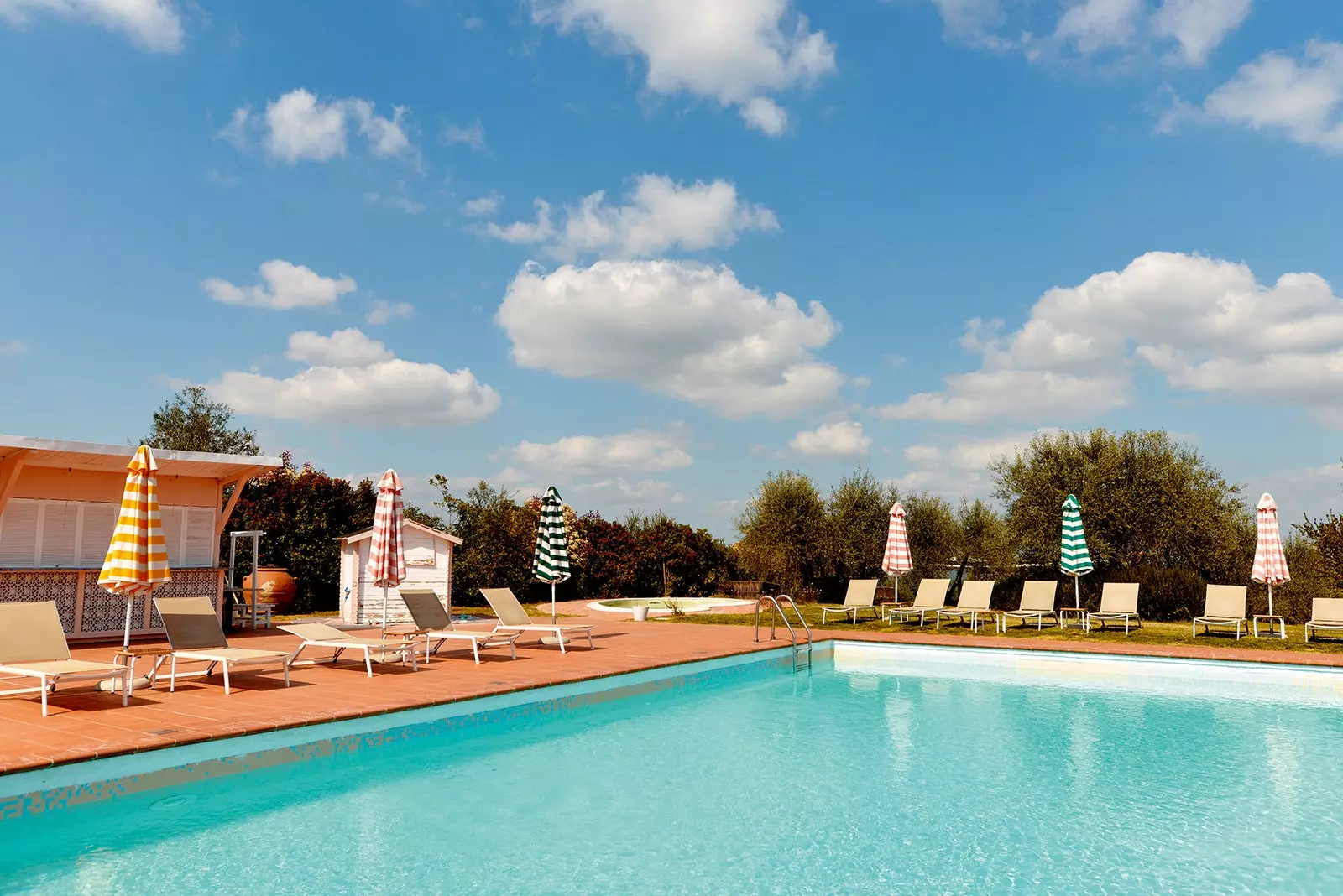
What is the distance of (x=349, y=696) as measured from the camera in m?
8.41

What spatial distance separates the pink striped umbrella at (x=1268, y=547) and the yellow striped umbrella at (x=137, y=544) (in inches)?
654

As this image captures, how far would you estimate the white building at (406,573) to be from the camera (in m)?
17.6

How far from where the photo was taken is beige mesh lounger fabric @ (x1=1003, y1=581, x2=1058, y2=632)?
16.9m

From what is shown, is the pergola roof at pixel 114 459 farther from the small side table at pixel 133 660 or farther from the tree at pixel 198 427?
the tree at pixel 198 427

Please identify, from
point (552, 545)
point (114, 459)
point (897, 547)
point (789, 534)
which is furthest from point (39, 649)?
point (789, 534)

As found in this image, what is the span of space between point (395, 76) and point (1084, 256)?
1471 centimetres

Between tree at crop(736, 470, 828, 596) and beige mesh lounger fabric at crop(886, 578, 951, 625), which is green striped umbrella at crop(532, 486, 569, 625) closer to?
beige mesh lounger fabric at crop(886, 578, 951, 625)

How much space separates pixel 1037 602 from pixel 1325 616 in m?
4.60

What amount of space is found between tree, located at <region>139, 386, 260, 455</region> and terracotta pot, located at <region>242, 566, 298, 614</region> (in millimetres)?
11342

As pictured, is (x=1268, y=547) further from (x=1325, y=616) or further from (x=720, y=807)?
(x=720, y=807)

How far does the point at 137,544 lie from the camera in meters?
8.43

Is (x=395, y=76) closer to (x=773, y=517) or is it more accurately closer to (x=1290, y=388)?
(x=773, y=517)

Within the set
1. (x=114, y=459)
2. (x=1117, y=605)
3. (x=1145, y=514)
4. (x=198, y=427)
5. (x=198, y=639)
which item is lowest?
(x=1117, y=605)

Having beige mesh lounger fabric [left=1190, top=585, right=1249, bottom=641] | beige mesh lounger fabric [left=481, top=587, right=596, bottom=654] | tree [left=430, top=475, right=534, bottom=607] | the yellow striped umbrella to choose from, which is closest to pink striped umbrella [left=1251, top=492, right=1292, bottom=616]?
beige mesh lounger fabric [left=1190, top=585, right=1249, bottom=641]
